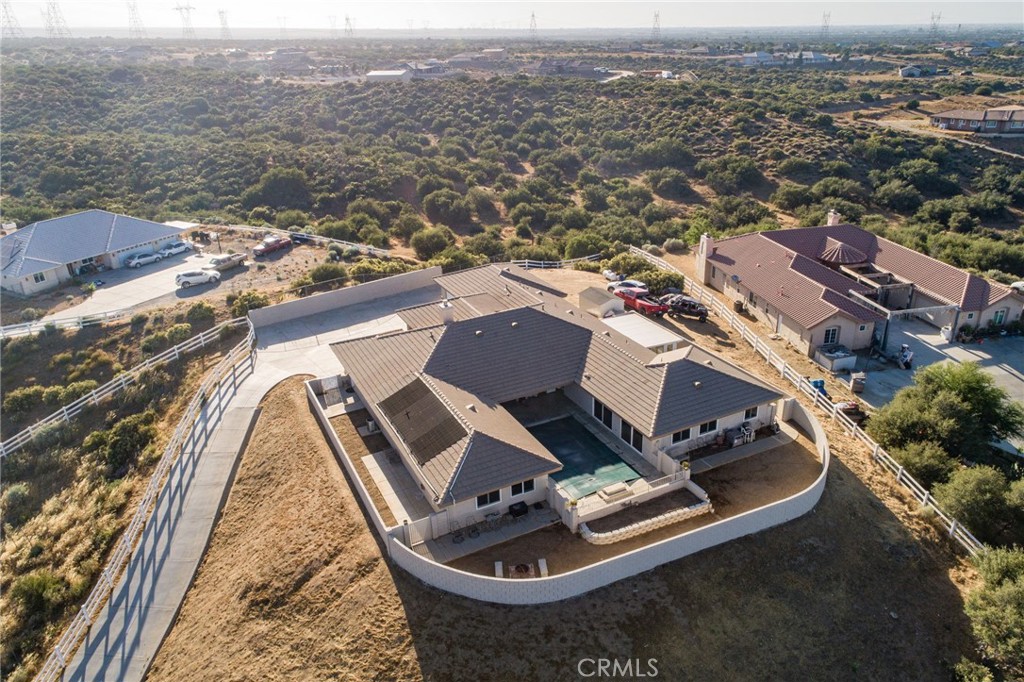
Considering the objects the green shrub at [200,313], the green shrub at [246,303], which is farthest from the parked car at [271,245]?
A: the green shrub at [200,313]

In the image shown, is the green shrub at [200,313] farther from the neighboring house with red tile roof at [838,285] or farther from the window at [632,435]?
the neighboring house with red tile roof at [838,285]

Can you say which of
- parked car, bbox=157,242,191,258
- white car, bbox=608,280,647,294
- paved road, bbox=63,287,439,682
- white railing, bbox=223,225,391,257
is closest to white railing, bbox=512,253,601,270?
white car, bbox=608,280,647,294

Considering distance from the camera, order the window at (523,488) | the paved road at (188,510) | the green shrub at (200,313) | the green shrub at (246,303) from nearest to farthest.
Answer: the paved road at (188,510) → the window at (523,488) → the green shrub at (200,313) → the green shrub at (246,303)

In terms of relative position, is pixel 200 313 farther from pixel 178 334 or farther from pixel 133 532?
pixel 133 532

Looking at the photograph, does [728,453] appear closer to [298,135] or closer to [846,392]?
[846,392]

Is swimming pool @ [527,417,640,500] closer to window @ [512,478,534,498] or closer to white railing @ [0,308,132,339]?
window @ [512,478,534,498]

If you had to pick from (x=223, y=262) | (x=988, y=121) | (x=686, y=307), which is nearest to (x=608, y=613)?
(x=686, y=307)

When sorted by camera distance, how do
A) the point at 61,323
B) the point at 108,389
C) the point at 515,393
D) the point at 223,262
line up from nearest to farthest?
the point at 515,393 < the point at 108,389 < the point at 61,323 < the point at 223,262
